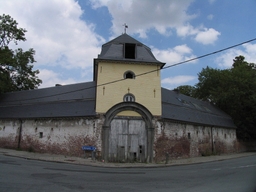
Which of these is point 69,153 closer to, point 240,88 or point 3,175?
point 3,175

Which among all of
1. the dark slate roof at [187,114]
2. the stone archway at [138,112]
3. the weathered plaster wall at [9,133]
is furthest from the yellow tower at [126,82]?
the weathered plaster wall at [9,133]

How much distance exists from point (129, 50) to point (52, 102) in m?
9.20

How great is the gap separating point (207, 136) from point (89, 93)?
14.1 meters

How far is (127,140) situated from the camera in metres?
20.1

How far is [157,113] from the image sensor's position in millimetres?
20891

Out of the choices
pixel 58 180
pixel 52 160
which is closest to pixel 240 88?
pixel 52 160

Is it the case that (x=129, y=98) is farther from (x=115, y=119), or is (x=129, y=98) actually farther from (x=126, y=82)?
(x=115, y=119)

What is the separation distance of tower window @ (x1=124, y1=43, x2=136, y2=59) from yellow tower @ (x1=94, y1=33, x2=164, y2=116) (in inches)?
20.6

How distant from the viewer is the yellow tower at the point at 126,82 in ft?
67.4

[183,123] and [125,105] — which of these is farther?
[183,123]

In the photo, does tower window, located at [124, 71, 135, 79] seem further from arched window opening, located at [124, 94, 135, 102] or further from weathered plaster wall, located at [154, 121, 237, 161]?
weathered plaster wall, located at [154, 121, 237, 161]

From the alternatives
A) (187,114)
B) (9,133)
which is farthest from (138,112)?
(9,133)

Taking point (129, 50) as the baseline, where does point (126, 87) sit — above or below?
below

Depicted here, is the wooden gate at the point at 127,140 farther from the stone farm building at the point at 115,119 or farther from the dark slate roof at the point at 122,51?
the dark slate roof at the point at 122,51
